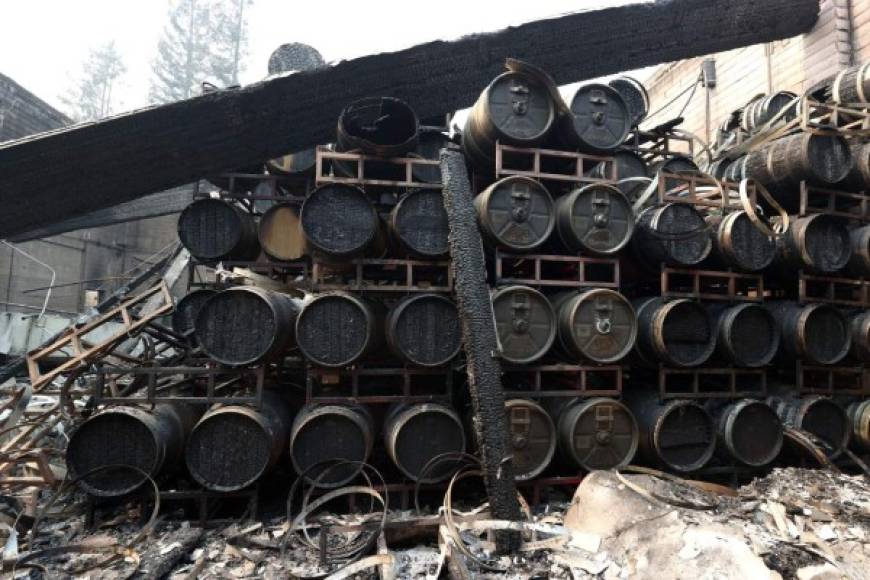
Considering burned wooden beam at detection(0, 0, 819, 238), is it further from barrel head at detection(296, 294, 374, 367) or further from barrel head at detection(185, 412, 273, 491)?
barrel head at detection(185, 412, 273, 491)

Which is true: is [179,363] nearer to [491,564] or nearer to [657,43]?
[491,564]

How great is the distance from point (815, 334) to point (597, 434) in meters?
3.14

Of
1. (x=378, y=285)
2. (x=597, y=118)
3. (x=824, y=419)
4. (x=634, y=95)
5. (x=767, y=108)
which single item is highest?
(x=634, y=95)

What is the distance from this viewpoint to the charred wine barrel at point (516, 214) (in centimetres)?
464

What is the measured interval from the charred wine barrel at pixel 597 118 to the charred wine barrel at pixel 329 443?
12.6 ft

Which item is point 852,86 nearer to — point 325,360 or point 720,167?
point 720,167

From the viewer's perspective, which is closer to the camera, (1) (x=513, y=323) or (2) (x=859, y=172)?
(1) (x=513, y=323)

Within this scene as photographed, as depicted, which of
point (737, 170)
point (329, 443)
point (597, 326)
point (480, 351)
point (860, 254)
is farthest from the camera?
point (737, 170)

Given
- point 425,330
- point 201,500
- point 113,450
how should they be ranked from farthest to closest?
point 425,330 → point 201,500 → point 113,450

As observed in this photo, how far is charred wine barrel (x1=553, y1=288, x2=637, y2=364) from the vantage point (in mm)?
4625

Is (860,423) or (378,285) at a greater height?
(378,285)

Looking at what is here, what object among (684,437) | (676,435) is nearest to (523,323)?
(676,435)

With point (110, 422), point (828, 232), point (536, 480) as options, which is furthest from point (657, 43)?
point (110, 422)

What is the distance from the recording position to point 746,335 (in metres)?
5.10
